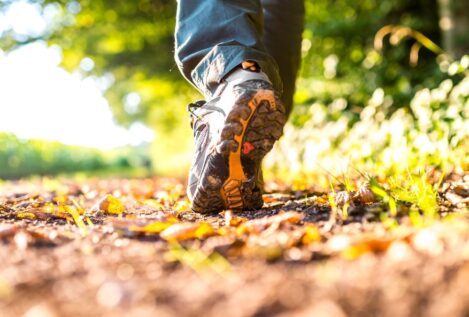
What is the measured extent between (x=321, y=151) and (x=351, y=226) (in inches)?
129

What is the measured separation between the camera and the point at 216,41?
1741 mm

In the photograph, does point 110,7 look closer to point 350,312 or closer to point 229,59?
point 229,59

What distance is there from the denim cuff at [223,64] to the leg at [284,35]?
692mm

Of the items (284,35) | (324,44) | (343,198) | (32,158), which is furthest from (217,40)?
(32,158)

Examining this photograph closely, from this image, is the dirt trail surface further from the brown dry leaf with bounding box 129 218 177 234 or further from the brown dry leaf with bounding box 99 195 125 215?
the brown dry leaf with bounding box 99 195 125 215

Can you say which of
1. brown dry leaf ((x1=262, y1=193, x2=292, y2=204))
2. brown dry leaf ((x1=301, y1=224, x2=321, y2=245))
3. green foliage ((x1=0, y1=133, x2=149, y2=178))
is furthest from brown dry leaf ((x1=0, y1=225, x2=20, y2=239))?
green foliage ((x1=0, y1=133, x2=149, y2=178))

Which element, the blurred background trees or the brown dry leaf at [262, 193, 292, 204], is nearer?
the brown dry leaf at [262, 193, 292, 204]

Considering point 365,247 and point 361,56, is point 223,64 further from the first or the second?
point 361,56

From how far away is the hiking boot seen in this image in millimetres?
1546

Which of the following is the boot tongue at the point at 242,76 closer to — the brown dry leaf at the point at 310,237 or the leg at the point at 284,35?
the brown dry leaf at the point at 310,237

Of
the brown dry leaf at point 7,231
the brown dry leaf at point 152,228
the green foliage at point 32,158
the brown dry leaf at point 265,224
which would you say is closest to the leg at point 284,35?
the brown dry leaf at point 265,224

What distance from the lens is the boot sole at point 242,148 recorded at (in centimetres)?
154

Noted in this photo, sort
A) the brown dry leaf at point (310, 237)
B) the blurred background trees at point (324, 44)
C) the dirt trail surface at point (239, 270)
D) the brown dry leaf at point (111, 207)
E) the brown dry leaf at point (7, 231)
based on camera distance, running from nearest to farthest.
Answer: the dirt trail surface at point (239, 270) < the brown dry leaf at point (310, 237) < the brown dry leaf at point (7, 231) < the brown dry leaf at point (111, 207) < the blurred background trees at point (324, 44)

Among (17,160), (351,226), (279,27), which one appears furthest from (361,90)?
(17,160)
